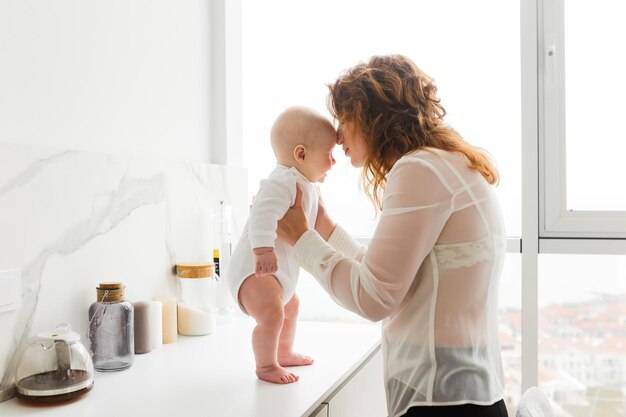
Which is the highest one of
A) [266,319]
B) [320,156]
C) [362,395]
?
[320,156]

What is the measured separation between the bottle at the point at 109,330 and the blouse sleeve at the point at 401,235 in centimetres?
64

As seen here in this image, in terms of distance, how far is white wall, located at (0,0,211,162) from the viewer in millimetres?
1256

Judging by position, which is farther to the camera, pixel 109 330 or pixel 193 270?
pixel 193 270

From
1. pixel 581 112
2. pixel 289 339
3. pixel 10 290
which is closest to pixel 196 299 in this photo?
pixel 289 339

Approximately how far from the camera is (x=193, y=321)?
5.62 ft

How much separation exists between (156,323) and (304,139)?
2.25ft

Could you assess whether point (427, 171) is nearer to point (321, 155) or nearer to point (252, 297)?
point (321, 155)

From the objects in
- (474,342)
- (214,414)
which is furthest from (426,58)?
(214,414)

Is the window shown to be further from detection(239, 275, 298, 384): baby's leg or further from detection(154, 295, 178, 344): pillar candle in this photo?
detection(154, 295, 178, 344): pillar candle

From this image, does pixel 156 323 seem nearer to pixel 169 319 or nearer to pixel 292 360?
pixel 169 319

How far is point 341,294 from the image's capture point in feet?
3.57

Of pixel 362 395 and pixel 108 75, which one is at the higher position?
pixel 108 75

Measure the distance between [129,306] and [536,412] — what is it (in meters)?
0.96

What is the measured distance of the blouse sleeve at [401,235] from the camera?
1.01 m
